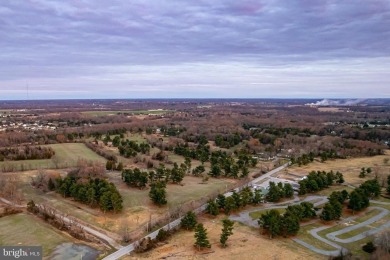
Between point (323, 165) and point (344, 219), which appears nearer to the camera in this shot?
point (344, 219)

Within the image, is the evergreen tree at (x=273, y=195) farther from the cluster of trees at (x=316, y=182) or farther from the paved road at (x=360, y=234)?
the paved road at (x=360, y=234)

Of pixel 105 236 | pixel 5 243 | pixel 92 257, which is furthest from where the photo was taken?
pixel 105 236

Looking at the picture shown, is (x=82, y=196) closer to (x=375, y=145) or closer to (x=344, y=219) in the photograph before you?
(x=344, y=219)

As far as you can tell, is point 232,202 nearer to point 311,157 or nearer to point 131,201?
point 131,201

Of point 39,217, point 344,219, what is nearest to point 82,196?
point 39,217

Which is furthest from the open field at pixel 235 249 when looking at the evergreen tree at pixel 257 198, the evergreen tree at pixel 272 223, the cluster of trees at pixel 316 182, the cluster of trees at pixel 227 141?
the cluster of trees at pixel 227 141

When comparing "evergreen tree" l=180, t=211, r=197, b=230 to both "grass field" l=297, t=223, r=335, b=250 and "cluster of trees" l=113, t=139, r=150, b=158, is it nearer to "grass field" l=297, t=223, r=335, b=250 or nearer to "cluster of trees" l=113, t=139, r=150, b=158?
"grass field" l=297, t=223, r=335, b=250

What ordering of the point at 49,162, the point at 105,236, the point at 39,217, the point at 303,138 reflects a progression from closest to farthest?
the point at 105,236
the point at 39,217
the point at 49,162
the point at 303,138

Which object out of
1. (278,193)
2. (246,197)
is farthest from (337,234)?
(246,197)
